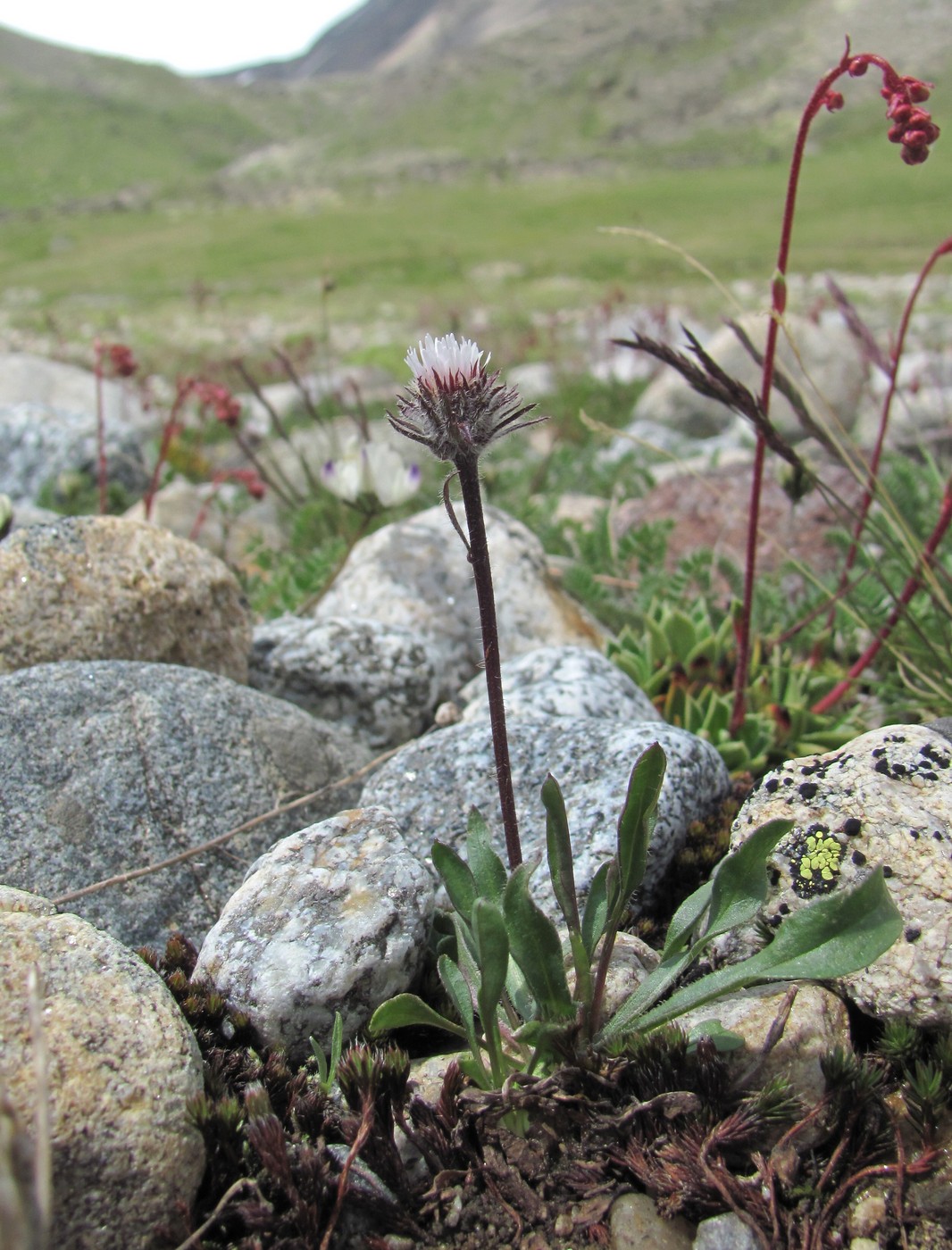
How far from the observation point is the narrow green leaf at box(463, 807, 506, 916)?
1.80 meters

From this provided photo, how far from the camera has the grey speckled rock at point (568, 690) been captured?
8.71ft

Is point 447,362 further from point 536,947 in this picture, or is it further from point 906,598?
point 906,598

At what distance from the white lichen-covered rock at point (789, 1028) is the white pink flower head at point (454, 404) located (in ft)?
3.37

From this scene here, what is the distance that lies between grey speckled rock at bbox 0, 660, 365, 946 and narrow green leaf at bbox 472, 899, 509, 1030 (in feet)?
2.86

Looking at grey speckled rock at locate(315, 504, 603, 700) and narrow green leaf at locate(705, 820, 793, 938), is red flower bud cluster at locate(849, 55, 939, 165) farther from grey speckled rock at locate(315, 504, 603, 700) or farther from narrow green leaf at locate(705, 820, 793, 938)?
grey speckled rock at locate(315, 504, 603, 700)

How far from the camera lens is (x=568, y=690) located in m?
2.70

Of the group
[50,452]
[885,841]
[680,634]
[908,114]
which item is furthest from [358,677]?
[50,452]

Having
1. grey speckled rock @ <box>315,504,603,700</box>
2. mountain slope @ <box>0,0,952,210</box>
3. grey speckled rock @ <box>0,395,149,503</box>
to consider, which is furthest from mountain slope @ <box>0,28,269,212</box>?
grey speckled rock @ <box>315,504,603,700</box>

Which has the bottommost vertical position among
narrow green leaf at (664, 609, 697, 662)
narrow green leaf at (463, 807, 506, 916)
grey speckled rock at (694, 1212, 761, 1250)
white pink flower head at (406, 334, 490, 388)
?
grey speckled rock at (694, 1212, 761, 1250)

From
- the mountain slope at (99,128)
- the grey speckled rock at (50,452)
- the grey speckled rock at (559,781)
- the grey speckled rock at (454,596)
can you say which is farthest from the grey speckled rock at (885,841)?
the mountain slope at (99,128)

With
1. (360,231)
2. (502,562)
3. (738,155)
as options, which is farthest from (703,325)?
(738,155)

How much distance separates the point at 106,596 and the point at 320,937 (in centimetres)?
131

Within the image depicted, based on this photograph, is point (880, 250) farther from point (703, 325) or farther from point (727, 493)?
point (727, 493)

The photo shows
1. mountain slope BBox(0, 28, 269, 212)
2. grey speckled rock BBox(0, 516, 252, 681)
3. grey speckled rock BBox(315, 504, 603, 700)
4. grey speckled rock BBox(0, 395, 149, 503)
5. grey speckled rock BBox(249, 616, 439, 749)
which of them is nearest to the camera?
grey speckled rock BBox(0, 516, 252, 681)
